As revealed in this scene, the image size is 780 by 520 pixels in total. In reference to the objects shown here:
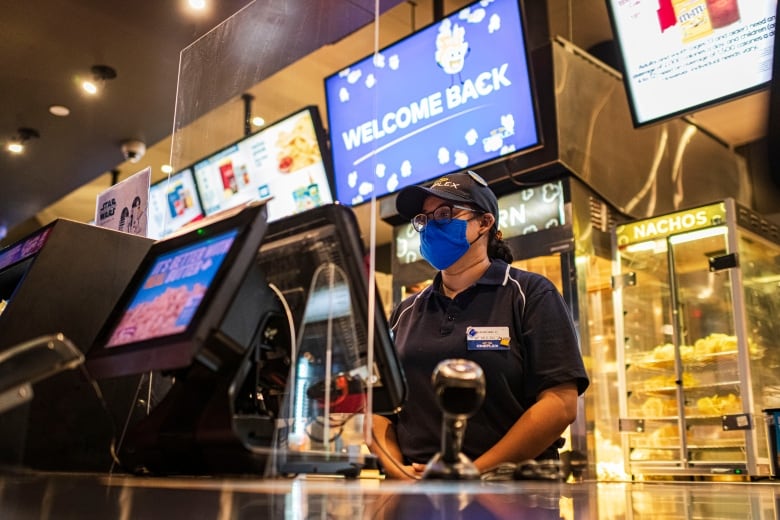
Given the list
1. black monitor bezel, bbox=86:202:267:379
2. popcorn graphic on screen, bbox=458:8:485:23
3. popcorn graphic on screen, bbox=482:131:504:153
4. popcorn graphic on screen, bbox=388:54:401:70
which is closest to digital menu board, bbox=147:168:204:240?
black monitor bezel, bbox=86:202:267:379

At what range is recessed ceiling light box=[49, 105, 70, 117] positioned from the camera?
11.4ft

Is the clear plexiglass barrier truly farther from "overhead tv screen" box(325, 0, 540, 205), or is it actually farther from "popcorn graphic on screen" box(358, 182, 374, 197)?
"overhead tv screen" box(325, 0, 540, 205)

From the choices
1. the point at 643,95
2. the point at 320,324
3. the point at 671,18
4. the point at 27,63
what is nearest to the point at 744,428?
the point at 643,95

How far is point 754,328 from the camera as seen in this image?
4289 millimetres

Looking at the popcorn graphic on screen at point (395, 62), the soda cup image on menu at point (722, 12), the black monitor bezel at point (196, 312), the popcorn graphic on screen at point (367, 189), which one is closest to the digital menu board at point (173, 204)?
the popcorn graphic on screen at point (367, 189)

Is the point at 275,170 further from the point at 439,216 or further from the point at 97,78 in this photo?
the point at 97,78

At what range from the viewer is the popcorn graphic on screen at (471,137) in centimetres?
358

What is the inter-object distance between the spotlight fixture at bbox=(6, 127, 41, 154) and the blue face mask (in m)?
2.96

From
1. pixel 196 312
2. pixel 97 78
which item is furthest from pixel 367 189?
pixel 97 78

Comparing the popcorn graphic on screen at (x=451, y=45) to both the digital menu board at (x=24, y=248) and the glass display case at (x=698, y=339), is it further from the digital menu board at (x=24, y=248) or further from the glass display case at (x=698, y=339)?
the digital menu board at (x=24, y=248)

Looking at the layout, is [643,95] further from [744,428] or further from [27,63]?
[27,63]

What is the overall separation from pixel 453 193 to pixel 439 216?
0.08 metres

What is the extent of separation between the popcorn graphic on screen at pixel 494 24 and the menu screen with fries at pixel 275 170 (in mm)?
931

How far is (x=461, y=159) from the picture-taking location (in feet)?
11.9
